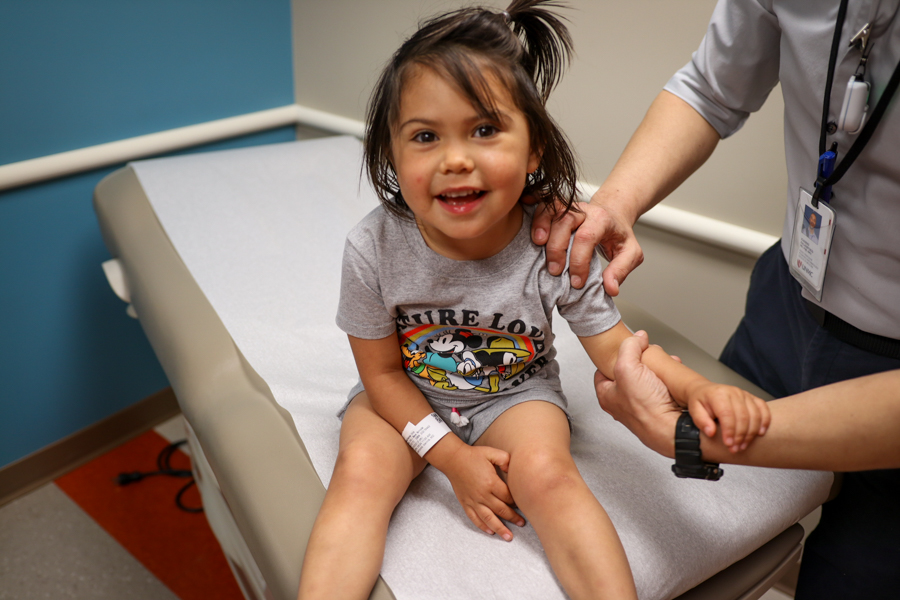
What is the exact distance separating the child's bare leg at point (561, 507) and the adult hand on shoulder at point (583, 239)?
19 centimetres

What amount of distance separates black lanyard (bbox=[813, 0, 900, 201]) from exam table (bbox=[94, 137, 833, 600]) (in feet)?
1.25

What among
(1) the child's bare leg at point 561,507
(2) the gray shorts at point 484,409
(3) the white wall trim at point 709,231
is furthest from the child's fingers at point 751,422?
(3) the white wall trim at point 709,231

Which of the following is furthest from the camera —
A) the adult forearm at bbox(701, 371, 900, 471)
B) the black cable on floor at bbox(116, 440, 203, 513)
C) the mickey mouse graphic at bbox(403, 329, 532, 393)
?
the black cable on floor at bbox(116, 440, 203, 513)

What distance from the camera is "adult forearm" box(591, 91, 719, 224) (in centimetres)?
95

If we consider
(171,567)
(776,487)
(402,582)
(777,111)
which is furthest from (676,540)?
(171,567)

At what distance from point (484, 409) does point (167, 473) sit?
1.12 metres

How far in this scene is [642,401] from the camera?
2.38 ft

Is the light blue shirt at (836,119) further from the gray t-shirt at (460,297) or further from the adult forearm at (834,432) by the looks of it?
the gray t-shirt at (460,297)

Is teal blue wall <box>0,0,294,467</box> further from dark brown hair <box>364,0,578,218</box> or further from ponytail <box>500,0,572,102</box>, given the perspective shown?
ponytail <box>500,0,572,102</box>

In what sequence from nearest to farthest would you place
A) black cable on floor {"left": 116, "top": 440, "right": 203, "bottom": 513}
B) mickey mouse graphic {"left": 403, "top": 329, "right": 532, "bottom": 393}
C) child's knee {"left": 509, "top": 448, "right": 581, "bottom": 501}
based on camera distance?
1. child's knee {"left": 509, "top": 448, "right": 581, "bottom": 501}
2. mickey mouse graphic {"left": 403, "top": 329, "right": 532, "bottom": 393}
3. black cable on floor {"left": 116, "top": 440, "right": 203, "bottom": 513}

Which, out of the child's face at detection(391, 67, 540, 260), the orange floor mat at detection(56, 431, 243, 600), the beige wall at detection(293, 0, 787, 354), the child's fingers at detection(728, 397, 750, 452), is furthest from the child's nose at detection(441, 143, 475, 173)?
the orange floor mat at detection(56, 431, 243, 600)

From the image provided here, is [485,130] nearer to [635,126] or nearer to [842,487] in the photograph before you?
[842,487]

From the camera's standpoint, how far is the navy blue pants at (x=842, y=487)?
82 cm

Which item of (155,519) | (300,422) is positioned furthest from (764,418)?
(155,519)
